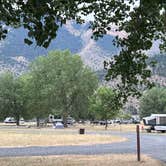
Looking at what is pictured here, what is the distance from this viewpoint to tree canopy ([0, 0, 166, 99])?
906 cm

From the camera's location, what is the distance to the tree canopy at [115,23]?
9.06m

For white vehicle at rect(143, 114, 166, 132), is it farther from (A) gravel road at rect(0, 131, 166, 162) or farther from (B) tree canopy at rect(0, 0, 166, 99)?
(B) tree canopy at rect(0, 0, 166, 99)

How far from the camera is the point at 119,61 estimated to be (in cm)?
1254

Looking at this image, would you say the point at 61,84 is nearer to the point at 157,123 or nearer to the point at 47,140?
the point at 157,123

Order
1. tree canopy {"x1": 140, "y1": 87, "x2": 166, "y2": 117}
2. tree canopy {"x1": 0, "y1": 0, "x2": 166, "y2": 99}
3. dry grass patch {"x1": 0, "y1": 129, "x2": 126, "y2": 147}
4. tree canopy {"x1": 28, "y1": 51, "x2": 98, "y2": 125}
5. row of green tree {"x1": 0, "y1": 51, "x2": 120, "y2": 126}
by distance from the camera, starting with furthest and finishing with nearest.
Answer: tree canopy {"x1": 140, "y1": 87, "x2": 166, "y2": 117} < tree canopy {"x1": 28, "y1": 51, "x2": 98, "y2": 125} < row of green tree {"x1": 0, "y1": 51, "x2": 120, "y2": 126} < dry grass patch {"x1": 0, "y1": 129, "x2": 126, "y2": 147} < tree canopy {"x1": 0, "y1": 0, "x2": 166, "y2": 99}

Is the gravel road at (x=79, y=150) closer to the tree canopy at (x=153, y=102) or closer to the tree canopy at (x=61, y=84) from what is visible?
the tree canopy at (x=61, y=84)

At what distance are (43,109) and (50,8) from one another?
304 feet

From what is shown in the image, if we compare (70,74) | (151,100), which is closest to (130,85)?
(70,74)

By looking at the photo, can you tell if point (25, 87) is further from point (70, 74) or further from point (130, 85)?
point (130, 85)

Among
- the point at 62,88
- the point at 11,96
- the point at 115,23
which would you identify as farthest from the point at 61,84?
the point at 115,23

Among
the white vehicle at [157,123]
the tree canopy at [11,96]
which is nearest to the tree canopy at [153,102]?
the tree canopy at [11,96]

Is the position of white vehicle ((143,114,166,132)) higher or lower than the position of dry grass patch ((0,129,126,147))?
higher

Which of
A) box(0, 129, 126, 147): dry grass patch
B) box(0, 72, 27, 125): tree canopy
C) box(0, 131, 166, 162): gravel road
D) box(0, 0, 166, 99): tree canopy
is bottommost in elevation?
box(0, 131, 166, 162): gravel road

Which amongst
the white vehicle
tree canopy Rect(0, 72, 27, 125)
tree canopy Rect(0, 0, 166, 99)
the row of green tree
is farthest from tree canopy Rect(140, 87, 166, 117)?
tree canopy Rect(0, 0, 166, 99)
